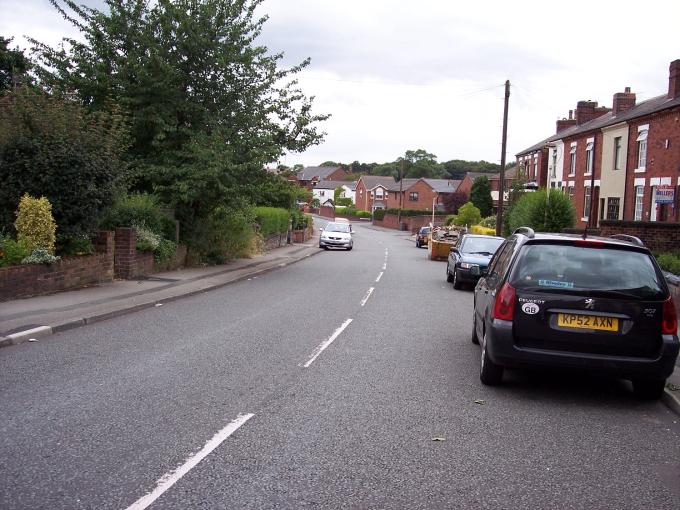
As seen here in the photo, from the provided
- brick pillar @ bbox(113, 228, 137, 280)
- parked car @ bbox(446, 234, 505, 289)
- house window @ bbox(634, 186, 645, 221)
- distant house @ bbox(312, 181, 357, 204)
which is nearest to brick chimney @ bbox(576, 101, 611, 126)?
house window @ bbox(634, 186, 645, 221)

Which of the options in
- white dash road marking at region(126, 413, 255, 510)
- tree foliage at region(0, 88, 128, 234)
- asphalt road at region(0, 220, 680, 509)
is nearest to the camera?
white dash road marking at region(126, 413, 255, 510)

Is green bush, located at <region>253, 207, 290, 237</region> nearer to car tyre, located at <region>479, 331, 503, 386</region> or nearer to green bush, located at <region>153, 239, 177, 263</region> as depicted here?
green bush, located at <region>153, 239, 177, 263</region>

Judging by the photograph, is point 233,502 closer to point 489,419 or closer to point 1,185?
point 489,419

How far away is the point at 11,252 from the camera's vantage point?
11602 millimetres

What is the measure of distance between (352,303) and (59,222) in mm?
6215

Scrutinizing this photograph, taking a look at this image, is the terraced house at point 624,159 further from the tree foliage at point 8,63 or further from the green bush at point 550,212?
the tree foliage at point 8,63

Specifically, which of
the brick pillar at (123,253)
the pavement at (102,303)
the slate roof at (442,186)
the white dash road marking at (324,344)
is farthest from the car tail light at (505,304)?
the slate roof at (442,186)

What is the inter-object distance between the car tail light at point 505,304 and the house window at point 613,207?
29.7 m

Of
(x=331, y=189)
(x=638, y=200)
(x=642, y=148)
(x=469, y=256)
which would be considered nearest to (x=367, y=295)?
(x=469, y=256)

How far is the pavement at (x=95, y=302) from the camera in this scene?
30.0ft

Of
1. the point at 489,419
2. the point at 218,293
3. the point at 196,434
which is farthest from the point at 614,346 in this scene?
the point at 218,293

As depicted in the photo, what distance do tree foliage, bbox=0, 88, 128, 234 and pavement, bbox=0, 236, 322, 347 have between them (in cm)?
175

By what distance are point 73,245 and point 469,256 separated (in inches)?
393

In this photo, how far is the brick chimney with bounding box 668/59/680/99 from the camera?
2915cm
